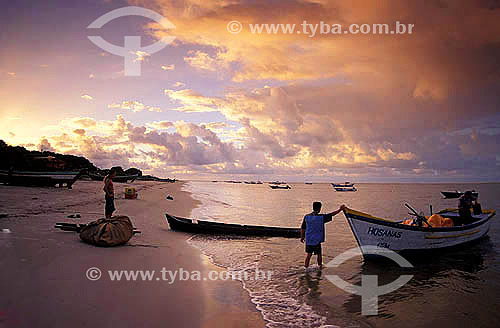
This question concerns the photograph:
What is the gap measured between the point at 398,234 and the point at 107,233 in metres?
10.4

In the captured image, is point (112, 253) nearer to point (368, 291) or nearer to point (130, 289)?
point (130, 289)

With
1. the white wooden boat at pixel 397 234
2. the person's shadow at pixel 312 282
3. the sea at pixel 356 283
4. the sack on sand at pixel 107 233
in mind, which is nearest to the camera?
the sea at pixel 356 283

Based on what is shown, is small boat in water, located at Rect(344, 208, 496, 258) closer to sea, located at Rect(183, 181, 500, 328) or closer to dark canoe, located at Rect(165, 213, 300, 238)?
sea, located at Rect(183, 181, 500, 328)

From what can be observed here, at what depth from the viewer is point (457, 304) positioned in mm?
8234

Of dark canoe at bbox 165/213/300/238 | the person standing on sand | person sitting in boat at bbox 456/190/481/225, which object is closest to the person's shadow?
dark canoe at bbox 165/213/300/238

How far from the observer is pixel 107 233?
31.4ft

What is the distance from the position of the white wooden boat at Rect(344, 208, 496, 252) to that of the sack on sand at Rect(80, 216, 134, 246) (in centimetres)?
756

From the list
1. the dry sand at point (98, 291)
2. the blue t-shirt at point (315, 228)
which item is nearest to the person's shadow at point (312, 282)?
the blue t-shirt at point (315, 228)

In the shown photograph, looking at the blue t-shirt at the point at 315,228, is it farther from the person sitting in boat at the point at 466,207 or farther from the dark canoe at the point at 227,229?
the person sitting in boat at the point at 466,207

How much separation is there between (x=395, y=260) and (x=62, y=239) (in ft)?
39.1

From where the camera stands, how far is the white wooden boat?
1093cm

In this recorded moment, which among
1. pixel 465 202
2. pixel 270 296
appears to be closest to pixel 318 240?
pixel 270 296

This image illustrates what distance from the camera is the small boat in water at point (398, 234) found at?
10.9 m

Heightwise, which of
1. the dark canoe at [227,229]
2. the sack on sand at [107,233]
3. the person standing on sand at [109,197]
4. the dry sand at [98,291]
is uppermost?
the person standing on sand at [109,197]
